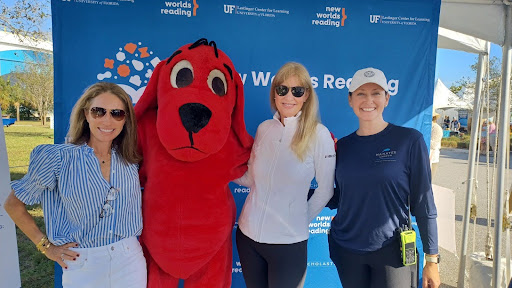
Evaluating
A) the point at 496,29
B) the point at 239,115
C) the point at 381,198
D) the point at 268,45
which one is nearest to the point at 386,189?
the point at 381,198

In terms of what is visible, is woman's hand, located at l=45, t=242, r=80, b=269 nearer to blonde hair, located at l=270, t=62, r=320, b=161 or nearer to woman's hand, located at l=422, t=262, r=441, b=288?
blonde hair, located at l=270, t=62, r=320, b=161

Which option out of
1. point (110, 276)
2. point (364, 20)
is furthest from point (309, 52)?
point (110, 276)

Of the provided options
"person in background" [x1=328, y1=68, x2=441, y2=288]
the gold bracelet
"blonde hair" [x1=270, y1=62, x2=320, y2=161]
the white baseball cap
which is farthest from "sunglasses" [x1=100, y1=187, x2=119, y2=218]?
the white baseball cap

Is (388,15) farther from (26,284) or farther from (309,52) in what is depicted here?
(26,284)

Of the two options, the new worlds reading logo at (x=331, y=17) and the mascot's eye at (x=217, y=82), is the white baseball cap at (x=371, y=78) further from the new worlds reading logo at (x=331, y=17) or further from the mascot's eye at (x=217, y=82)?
the new worlds reading logo at (x=331, y=17)

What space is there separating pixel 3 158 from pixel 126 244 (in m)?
1.58

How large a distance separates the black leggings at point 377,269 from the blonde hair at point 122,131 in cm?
123

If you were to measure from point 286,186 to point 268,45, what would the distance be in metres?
1.47

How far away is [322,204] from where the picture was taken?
194 centimetres

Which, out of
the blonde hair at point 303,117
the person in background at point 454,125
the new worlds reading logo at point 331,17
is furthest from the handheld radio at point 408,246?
the person in background at point 454,125

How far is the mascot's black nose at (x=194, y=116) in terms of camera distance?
154cm

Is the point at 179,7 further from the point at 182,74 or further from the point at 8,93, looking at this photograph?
the point at 8,93

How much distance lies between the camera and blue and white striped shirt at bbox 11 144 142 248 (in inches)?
57.6

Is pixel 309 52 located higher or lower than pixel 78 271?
higher
